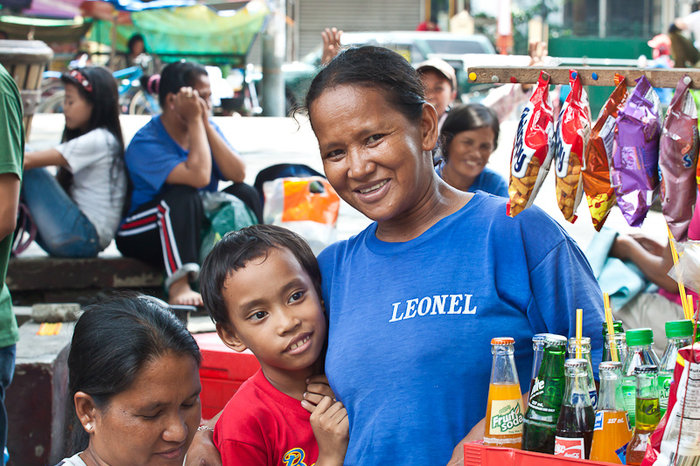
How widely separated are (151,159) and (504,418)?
3.93 metres

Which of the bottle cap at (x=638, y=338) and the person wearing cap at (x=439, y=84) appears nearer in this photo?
the bottle cap at (x=638, y=338)

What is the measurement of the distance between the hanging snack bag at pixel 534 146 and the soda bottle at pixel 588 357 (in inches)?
12.3

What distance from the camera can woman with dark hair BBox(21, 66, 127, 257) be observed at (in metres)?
5.21

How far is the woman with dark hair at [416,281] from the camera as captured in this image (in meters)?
1.74

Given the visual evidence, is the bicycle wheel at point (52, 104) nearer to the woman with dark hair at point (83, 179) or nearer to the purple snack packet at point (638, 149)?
the woman with dark hair at point (83, 179)

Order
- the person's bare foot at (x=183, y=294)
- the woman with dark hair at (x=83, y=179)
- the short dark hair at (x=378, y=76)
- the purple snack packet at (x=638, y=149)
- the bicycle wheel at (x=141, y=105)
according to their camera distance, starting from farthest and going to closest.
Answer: the bicycle wheel at (x=141, y=105)
the woman with dark hair at (x=83, y=179)
the person's bare foot at (x=183, y=294)
the short dark hair at (x=378, y=76)
the purple snack packet at (x=638, y=149)

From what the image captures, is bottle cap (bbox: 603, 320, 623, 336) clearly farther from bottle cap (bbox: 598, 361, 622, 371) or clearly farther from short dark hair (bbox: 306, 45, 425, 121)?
short dark hair (bbox: 306, 45, 425, 121)

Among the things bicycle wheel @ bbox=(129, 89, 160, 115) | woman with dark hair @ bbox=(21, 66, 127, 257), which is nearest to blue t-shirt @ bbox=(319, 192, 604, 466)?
woman with dark hair @ bbox=(21, 66, 127, 257)

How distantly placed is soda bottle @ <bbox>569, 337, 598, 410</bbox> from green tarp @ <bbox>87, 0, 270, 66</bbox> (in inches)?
567

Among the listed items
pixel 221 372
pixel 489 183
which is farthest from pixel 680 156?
pixel 489 183

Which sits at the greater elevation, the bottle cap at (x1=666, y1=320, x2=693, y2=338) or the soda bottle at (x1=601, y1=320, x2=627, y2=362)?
the bottle cap at (x1=666, y1=320, x2=693, y2=338)

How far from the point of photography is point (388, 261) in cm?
191

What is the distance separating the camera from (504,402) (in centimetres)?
162

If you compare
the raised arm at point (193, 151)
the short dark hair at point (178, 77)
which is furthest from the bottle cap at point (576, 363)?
the short dark hair at point (178, 77)
